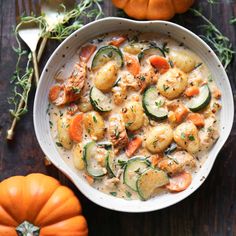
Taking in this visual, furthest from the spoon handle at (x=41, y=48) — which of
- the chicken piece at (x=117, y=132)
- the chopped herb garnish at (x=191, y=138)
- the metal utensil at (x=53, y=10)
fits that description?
the chopped herb garnish at (x=191, y=138)

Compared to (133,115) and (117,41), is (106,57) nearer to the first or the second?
(117,41)

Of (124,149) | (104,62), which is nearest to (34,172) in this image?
(124,149)

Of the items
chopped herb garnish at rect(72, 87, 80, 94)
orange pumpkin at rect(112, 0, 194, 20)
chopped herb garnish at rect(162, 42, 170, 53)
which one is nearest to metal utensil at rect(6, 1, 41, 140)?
chopped herb garnish at rect(72, 87, 80, 94)

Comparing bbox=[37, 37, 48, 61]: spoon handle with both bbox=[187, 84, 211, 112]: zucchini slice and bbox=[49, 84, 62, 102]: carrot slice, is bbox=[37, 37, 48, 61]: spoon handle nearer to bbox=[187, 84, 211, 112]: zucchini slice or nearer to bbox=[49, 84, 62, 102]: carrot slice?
bbox=[49, 84, 62, 102]: carrot slice

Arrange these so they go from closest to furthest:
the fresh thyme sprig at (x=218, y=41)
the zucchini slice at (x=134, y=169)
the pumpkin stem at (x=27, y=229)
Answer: the pumpkin stem at (x=27, y=229) < the zucchini slice at (x=134, y=169) < the fresh thyme sprig at (x=218, y=41)

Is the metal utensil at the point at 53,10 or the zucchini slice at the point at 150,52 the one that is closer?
the zucchini slice at the point at 150,52

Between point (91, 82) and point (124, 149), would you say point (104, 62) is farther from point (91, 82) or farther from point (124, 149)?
point (124, 149)

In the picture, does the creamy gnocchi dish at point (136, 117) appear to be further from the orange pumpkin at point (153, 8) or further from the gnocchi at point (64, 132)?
the orange pumpkin at point (153, 8)

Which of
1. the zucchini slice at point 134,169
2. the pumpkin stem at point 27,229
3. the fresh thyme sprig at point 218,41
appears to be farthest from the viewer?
the fresh thyme sprig at point 218,41
